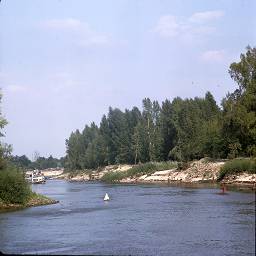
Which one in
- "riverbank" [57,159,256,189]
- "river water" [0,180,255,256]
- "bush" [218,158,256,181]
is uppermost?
"bush" [218,158,256,181]

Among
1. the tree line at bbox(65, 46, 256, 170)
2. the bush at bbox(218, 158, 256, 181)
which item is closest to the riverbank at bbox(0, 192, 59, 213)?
the bush at bbox(218, 158, 256, 181)

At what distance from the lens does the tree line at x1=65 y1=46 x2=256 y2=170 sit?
270 feet

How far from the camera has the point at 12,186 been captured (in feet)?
172

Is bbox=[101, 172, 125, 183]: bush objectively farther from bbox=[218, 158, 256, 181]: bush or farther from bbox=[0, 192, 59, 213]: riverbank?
bbox=[0, 192, 59, 213]: riverbank

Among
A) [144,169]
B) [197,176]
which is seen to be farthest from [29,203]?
[144,169]

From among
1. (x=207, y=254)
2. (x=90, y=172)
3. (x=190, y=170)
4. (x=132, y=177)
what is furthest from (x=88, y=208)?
(x=90, y=172)

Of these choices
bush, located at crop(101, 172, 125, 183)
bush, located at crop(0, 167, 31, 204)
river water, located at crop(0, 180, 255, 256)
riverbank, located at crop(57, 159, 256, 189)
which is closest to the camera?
river water, located at crop(0, 180, 255, 256)

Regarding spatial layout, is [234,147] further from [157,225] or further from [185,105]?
[157,225]

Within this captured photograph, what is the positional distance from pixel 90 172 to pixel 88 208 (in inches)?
4883

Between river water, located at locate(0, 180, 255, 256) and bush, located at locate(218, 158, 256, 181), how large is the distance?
24660 millimetres

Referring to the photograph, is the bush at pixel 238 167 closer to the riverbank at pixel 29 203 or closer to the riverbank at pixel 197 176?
the riverbank at pixel 197 176

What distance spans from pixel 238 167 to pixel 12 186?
38.0 meters

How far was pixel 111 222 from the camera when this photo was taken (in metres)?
37.8

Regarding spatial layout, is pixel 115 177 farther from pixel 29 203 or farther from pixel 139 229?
pixel 139 229
